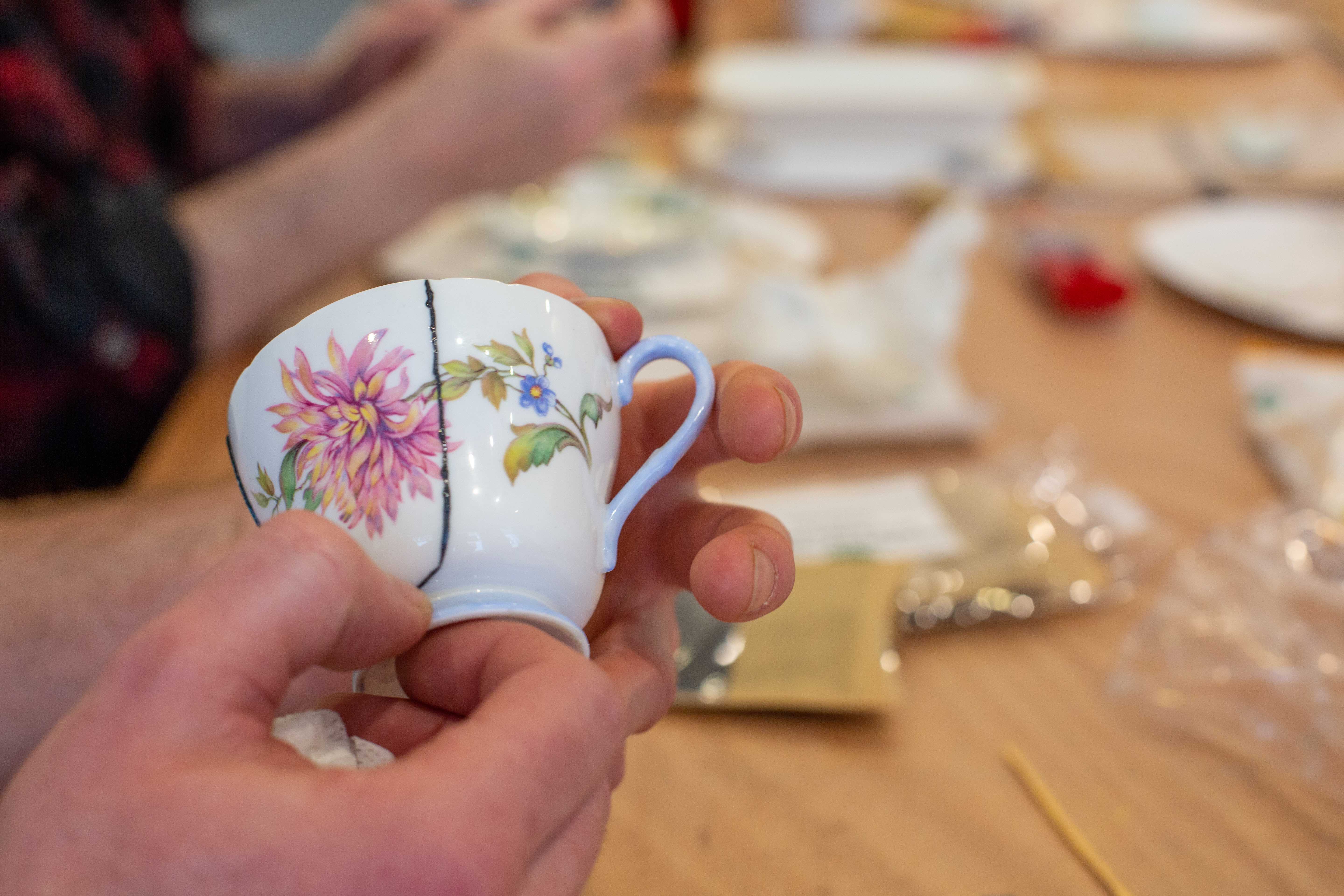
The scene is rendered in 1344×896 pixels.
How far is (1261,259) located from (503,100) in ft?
2.99

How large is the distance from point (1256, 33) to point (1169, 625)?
1.89 m

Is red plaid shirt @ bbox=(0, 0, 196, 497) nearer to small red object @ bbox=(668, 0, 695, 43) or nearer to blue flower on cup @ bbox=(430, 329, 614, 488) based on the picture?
blue flower on cup @ bbox=(430, 329, 614, 488)

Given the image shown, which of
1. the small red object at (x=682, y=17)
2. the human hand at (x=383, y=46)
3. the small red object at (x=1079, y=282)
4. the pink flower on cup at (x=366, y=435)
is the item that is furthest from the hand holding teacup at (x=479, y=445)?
the small red object at (x=682, y=17)

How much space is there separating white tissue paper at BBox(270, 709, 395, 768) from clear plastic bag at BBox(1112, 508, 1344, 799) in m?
0.49


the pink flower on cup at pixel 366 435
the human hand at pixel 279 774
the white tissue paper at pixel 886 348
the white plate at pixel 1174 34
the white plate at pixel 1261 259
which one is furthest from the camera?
the white plate at pixel 1174 34

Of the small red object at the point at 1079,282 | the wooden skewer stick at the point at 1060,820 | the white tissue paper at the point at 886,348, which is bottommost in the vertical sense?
the small red object at the point at 1079,282

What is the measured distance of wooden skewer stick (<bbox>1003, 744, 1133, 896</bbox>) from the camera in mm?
533

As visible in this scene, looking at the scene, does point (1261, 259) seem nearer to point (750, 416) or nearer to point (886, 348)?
point (886, 348)

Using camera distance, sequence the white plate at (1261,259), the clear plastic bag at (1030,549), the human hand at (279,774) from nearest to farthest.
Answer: the human hand at (279,774) < the clear plastic bag at (1030,549) < the white plate at (1261,259)

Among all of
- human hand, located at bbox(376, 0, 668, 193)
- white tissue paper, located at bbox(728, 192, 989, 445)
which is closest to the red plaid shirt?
human hand, located at bbox(376, 0, 668, 193)

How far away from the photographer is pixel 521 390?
429mm

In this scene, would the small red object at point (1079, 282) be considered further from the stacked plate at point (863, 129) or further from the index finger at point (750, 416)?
the index finger at point (750, 416)

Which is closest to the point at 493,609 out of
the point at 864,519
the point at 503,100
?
the point at 864,519

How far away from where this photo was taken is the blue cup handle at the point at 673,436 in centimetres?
47
